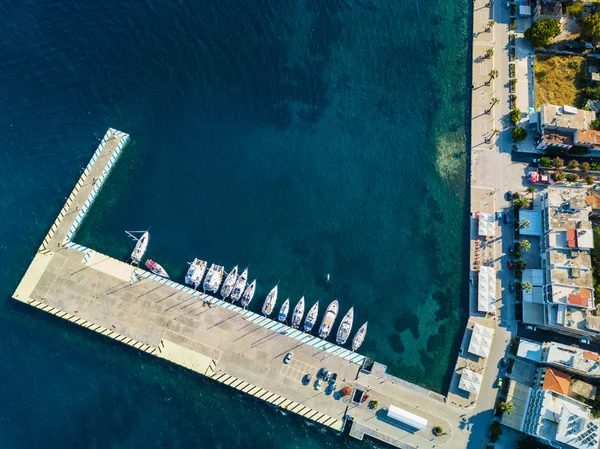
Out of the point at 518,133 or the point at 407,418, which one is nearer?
the point at 407,418

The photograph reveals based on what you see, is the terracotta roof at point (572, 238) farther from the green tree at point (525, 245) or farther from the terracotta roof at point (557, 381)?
the terracotta roof at point (557, 381)

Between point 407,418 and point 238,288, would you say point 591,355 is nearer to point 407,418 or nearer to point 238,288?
point 407,418

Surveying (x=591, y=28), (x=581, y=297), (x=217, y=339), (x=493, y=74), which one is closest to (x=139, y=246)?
(x=217, y=339)

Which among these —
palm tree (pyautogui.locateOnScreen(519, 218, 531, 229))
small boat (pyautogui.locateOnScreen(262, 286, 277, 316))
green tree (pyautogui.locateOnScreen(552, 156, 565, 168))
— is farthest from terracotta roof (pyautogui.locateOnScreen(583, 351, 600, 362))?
small boat (pyautogui.locateOnScreen(262, 286, 277, 316))

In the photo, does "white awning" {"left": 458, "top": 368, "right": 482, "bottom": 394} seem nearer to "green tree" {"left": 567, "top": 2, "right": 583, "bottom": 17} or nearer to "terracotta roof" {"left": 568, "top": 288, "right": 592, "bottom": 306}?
"terracotta roof" {"left": 568, "top": 288, "right": 592, "bottom": 306}

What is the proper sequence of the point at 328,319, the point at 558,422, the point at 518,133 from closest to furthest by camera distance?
the point at 558,422 → the point at 328,319 → the point at 518,133

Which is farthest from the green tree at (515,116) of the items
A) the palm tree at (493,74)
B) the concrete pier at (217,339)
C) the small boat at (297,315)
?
the small boat at (297,315)

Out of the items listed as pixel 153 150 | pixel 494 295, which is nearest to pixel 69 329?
pixel 153 150
